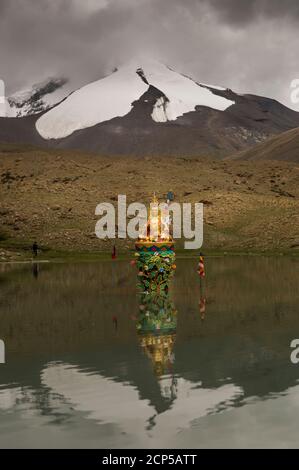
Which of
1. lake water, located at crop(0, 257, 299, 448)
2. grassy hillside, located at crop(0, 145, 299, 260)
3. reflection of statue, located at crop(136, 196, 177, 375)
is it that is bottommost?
lake water, located at crop(0, 257, 299, 448)

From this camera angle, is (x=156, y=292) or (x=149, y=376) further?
(x=156, y=292)

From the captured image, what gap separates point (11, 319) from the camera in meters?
27.2

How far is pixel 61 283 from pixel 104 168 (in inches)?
3423

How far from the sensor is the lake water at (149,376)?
12.5 m

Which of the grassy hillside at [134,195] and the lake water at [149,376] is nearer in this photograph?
the lake water at [149,376]

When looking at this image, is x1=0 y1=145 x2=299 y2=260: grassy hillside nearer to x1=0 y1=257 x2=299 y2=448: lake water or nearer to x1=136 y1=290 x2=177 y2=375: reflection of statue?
x1=136 y1=290 x2=177 y2=375: reflection of statue

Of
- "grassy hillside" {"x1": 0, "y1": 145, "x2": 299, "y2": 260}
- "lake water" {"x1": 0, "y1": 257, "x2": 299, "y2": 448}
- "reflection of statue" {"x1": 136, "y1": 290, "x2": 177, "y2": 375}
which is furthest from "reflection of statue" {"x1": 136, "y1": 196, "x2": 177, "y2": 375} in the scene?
"grassy hillside" {"x1": 0, "y1": 145, "x2": 299, "y2": 260}

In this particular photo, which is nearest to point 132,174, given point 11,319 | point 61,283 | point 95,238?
point 95,238

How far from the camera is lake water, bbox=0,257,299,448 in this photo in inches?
492

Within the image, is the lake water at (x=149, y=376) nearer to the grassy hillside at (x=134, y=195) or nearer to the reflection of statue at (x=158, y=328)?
the reflection of statue at (x=158, y=328)

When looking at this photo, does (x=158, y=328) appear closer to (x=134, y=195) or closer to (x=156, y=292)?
(x=156, y=292)

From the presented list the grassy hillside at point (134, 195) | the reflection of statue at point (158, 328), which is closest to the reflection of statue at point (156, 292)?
the reflection of statue at point (158, 328)

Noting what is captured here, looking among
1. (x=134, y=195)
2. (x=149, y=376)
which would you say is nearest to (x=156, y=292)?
(x=149, y=376)

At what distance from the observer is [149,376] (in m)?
16.5
